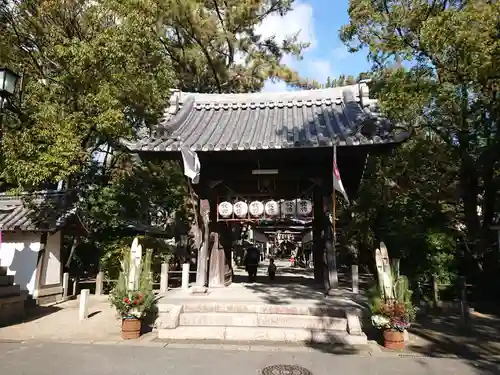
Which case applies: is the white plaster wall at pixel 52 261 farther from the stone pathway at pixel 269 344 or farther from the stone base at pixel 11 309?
the stone base at pixel 11 309

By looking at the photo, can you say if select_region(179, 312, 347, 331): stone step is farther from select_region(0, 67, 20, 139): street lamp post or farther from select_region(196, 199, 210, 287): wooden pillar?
select_region(0, 67, 20, 139): street lamp post

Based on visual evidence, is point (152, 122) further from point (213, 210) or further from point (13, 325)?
point (13, 325)

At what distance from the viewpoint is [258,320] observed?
891cm

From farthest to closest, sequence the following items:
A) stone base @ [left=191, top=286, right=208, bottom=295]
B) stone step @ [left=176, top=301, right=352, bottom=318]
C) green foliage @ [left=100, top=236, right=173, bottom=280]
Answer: green foliage @ [left=100, top=236, right=173, bottom=280] < stone base @ [left=191, top=286, right=208, bottom=295] < stone step @ [left=176, top=301, right=352, bottom=318]

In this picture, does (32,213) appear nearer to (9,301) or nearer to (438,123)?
(9,301)

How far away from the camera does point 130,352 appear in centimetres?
760

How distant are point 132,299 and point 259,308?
3020mm

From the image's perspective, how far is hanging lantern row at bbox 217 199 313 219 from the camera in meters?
10.6

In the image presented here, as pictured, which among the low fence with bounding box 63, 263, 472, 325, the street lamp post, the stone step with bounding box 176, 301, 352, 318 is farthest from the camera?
the low fence with bounding box 63, 263, 472, 325

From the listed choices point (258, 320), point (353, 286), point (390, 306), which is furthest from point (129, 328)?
point (353, 286)

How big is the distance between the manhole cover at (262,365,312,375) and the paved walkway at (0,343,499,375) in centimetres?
2

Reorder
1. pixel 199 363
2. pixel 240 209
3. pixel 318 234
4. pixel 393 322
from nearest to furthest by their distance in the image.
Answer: pixel 199 363 → pixel 393 322 → pixel 240 209 → pixel 318 234

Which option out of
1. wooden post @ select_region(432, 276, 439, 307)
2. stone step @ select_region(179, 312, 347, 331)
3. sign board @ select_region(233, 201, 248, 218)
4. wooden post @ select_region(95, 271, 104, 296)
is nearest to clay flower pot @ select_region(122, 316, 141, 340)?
stone step @ select_region(179, 312, 347, 331)

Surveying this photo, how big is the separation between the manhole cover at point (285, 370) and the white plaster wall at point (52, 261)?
446 inches
